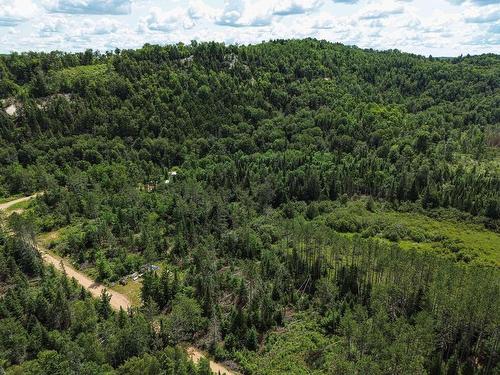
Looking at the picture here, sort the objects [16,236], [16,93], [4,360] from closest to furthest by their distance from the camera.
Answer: [4,360] < [16,236] < [16,93]

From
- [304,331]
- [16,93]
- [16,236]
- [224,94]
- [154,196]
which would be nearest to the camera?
[304,331]

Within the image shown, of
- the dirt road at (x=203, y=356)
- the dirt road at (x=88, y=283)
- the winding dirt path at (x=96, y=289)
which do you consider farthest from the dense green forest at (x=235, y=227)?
the dirt road at (x=88, y=283)

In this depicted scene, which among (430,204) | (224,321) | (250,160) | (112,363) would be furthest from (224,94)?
(112,363)

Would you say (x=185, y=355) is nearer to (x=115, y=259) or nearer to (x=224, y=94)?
(x=115, y=259)

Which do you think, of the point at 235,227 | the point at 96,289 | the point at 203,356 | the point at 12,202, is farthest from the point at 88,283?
the point at 12,202

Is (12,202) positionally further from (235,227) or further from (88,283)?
(235,227)

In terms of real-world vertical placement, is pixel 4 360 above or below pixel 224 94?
below

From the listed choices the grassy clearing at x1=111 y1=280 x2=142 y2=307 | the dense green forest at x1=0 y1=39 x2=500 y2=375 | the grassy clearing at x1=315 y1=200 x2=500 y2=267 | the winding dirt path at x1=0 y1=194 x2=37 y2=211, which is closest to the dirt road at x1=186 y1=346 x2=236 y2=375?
the dense green forest at x1=0 y1=39 x2=500 y2=375
